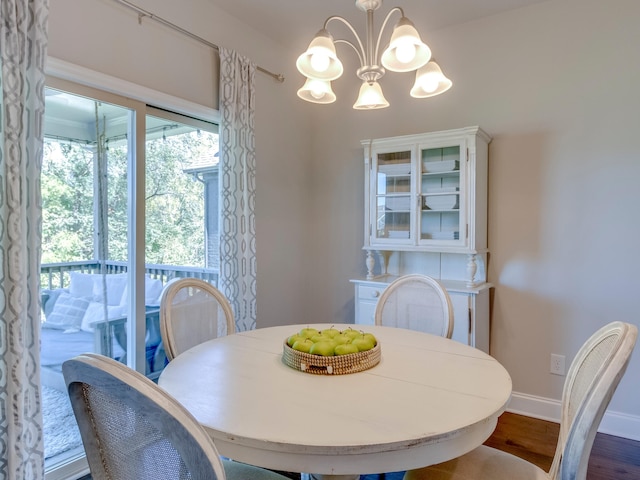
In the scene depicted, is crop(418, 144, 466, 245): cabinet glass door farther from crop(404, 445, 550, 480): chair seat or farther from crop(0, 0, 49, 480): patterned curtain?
crop(0, 0, 49, 480): patterned curtain

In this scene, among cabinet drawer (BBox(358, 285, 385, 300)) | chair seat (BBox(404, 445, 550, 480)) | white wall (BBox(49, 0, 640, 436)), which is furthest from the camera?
cabinet drawer (BBox(358, 285, 385, 300))

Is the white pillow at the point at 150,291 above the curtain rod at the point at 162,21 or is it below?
below

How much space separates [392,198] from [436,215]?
33 cm

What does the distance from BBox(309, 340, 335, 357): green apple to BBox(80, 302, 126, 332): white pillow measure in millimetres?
1398

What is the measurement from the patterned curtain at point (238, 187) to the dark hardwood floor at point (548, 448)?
1139mm

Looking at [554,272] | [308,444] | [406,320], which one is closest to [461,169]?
[554,272]

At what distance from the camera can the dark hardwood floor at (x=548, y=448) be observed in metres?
2.02

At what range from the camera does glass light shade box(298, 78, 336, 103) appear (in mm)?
1745

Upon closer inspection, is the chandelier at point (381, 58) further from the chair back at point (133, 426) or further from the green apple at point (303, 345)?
the chair back at point (133, 426)

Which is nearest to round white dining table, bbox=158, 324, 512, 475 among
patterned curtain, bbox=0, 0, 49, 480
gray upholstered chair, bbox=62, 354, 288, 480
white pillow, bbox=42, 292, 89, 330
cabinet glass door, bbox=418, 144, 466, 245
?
gray upholstered chair, bbox=62, 354, 288, 480

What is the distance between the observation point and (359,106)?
1851mm

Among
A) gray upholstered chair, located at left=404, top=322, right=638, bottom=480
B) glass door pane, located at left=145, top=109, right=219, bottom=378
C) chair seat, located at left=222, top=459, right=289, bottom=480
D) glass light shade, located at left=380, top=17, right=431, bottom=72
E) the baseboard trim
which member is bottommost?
the baseboard trim

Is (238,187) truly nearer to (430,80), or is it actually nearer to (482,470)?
(430,80)

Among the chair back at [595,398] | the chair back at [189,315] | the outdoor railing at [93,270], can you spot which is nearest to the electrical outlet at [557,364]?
the chair back at [595,398]
